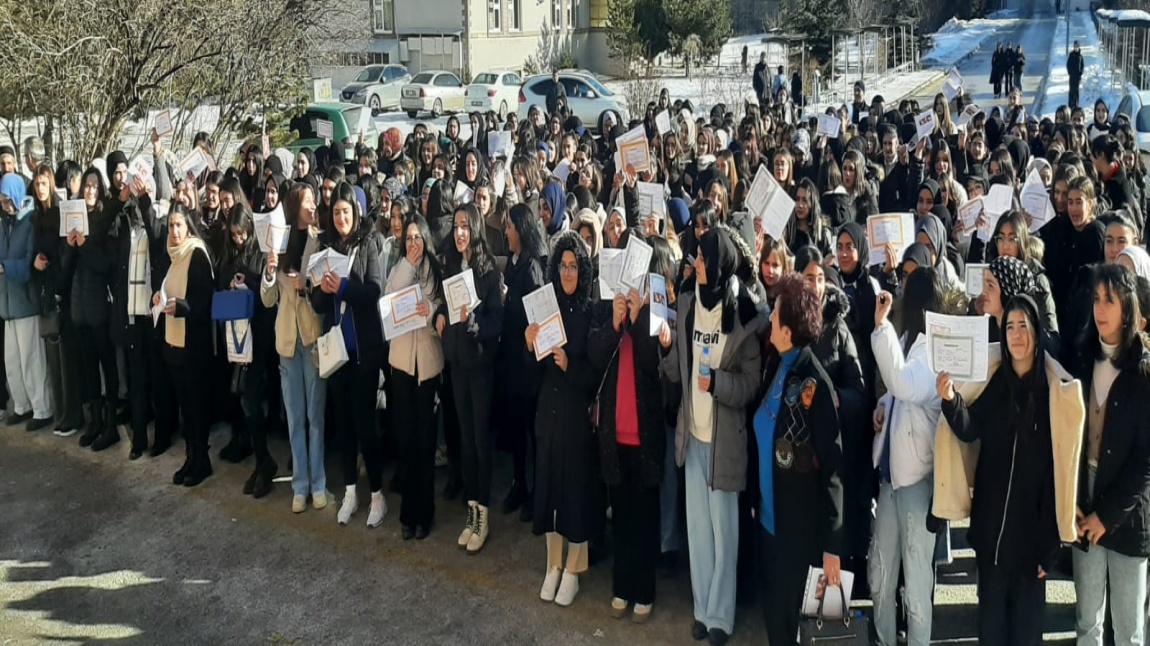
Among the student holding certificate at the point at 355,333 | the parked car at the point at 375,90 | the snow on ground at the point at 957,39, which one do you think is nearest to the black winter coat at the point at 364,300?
the student holding certificate at the point at 355,333

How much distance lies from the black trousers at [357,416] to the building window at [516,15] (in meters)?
40.8

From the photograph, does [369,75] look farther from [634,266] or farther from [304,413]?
[634,266]

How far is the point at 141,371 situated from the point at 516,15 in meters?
40.5

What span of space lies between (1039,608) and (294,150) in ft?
50.9

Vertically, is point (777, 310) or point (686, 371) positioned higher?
point (777, 310)

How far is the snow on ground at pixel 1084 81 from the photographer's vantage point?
31891mm

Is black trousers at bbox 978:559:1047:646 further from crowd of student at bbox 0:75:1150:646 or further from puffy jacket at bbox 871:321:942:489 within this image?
puffy jacket at bbox 871:321:942:489

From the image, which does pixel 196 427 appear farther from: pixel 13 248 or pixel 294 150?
pixel 294 150

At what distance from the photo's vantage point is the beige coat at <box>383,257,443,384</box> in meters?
6.83

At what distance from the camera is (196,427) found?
789 cm

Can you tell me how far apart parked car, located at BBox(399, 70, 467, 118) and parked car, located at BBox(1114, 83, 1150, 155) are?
68.2 ft

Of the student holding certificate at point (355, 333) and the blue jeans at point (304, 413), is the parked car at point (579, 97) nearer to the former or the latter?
the student holding certificate at point (355, 333)

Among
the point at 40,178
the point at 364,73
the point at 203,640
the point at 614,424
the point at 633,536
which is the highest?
the point at 364,73

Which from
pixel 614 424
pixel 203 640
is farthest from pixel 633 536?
pixel 203 640
